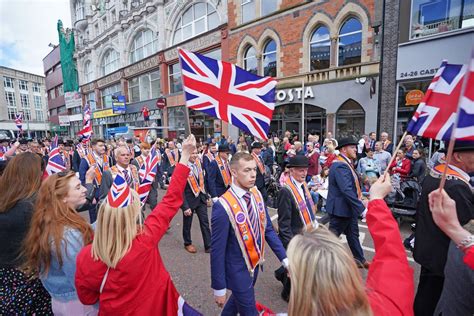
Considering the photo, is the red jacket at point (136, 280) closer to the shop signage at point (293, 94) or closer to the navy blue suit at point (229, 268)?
the navy blue suit at point (229, 268)

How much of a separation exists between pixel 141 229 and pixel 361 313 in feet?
4.63

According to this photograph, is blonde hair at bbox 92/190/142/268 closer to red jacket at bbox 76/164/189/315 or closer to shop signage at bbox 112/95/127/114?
red jacket at bbox 76/164/189/315

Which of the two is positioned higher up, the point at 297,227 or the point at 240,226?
the point at 240,226

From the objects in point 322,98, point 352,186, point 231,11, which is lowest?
point 352,186

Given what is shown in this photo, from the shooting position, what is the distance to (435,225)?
2.23 meters

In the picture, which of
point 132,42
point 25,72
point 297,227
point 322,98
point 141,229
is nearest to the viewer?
point 141,229

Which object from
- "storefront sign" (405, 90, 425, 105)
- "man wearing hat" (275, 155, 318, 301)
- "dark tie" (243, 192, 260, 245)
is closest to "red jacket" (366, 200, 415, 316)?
"dark tie" (243, 192, 260, 245)

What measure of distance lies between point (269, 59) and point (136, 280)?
15.9 metres

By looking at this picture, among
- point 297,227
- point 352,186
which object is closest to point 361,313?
point 297,227

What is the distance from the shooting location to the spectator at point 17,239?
1897 millimetres

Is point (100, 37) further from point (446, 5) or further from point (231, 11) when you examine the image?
point (446, 5)

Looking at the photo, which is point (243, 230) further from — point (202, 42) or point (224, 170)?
point (202, 42)

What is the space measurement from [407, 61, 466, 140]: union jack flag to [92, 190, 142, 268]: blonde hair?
234cm

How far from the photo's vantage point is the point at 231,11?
17.1m
